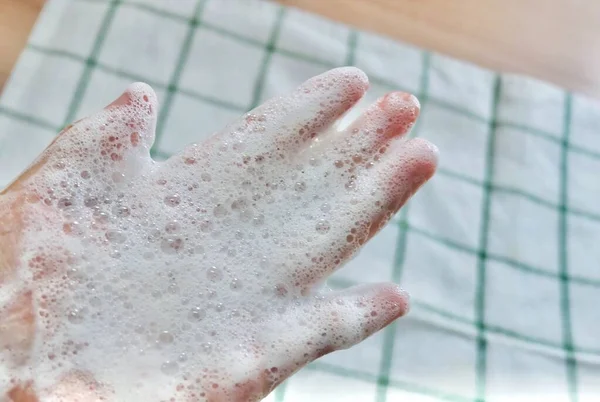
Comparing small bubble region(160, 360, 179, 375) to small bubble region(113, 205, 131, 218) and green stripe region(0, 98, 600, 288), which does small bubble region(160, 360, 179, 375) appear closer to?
small bubble region(113, 205, 131, 218)

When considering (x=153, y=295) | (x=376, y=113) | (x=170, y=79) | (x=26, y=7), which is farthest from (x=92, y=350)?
(x=26, y=7)

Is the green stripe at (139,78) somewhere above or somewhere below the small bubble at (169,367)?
above

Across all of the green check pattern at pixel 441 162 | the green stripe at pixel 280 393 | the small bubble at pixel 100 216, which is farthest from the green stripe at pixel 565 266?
the small bubble at pixel 100 216

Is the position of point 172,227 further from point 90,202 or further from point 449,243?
point 449,243

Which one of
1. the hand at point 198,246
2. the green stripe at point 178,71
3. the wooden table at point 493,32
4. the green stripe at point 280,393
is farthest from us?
the wooden table at point 493,32

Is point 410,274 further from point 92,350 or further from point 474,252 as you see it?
point 92,350

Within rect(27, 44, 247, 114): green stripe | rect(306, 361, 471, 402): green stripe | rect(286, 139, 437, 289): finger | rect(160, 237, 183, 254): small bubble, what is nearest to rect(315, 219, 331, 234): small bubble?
rect(286, 139, 437, 289): finger

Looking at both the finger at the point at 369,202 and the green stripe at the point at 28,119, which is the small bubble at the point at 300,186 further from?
the green stripe at the point at 28,119

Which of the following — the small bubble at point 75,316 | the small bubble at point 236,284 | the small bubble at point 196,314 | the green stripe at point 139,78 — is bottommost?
the small bubble at point 75,316
